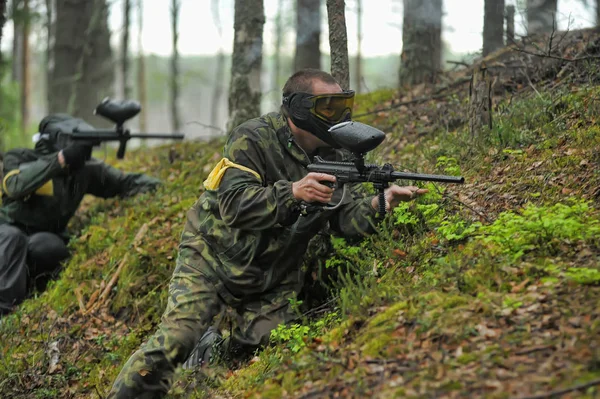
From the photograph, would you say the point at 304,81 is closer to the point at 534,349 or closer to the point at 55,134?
the point at 534,349

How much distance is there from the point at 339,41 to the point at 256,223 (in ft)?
8.33

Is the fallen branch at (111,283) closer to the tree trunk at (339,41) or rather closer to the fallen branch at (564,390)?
the tree trunk at (339,41)

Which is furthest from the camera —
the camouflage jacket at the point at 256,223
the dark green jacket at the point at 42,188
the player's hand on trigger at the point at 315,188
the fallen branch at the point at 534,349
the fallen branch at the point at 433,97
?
the fallen branch at the point at 433,97

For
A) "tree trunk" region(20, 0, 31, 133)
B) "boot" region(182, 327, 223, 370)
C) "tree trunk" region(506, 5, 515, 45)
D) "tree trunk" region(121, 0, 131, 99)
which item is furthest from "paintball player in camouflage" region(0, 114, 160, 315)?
"tree trunk" region(20, 0, 31, 133)

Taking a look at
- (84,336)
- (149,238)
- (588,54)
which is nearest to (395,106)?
(588,54)

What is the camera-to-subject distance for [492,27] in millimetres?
8203

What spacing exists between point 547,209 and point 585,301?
2.92 ft

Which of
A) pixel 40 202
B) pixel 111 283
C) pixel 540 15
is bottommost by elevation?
pixel 111 283

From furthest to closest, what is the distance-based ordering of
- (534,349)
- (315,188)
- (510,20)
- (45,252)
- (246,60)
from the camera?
1. (510,20)
2. (246,60)
3. (45,252)
4. (315,188)
5. (534,349)

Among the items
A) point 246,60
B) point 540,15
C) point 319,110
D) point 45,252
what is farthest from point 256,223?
point 540,15

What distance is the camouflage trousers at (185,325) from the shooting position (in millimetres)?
4656

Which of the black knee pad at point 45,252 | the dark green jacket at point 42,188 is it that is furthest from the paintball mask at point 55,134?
the black knee pad at point 45,252

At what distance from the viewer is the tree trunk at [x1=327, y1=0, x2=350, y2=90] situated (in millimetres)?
6535

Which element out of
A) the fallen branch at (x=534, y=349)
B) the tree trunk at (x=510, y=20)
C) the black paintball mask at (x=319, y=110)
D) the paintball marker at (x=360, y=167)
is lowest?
the fallen branch at (x=534, y=349)
